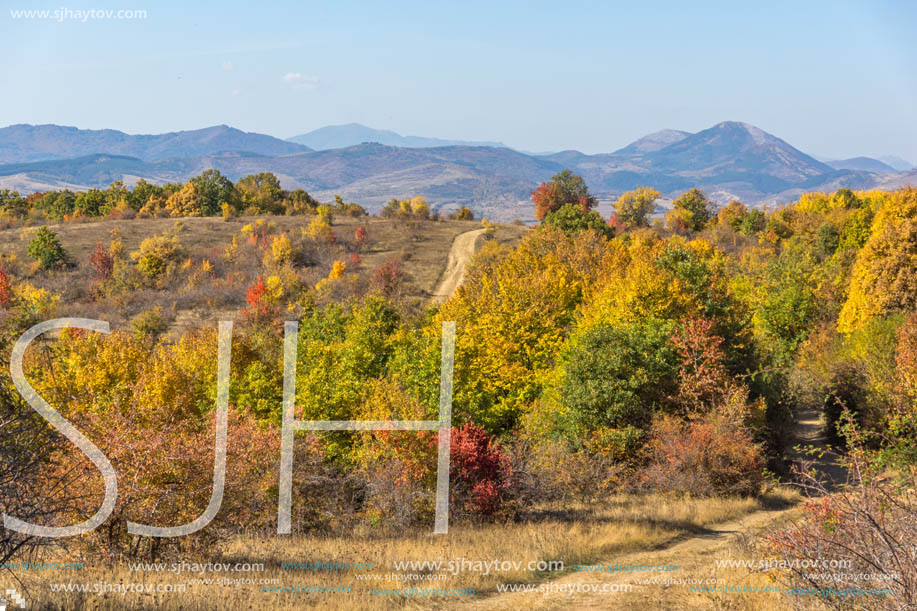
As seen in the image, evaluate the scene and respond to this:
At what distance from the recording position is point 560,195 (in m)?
98.5

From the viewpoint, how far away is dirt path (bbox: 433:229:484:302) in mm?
77925

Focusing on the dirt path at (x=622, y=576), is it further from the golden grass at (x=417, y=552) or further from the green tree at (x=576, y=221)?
the green tree at (x=576, y=221)

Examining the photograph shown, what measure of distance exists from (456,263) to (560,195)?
20818 millimetres

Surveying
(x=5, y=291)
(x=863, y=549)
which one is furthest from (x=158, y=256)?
(x=863, y=549)

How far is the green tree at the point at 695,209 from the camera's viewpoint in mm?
105625

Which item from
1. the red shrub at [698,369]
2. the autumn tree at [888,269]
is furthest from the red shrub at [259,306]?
the autumn tree at [888,269]

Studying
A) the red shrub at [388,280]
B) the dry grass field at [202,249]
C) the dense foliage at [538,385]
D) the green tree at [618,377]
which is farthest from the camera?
the red shrub at [388,280]

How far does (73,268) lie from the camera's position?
3211 inches

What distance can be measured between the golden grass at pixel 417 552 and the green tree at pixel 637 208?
302 feet

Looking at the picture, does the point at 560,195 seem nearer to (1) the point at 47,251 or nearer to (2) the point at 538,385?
(1) the point at 47,251

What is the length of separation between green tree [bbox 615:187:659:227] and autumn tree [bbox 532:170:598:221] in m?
12.0

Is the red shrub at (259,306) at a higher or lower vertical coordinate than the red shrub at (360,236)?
lower

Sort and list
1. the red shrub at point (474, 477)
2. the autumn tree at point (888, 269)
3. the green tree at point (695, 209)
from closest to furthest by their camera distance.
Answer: the red shrub at point (474, 477)
the autumn tree at point (888, 269)
the green tree at point (695, 209)

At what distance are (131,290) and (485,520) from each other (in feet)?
234
